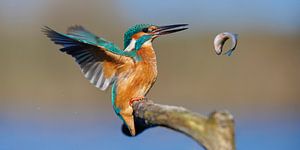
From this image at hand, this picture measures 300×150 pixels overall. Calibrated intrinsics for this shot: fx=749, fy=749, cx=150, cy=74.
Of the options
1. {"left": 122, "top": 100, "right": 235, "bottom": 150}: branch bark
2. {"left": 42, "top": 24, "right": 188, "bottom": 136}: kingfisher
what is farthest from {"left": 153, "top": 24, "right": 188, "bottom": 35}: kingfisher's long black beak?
{"left": 122, "top": 100, "right": 235, "bottom": 150}: branch bark

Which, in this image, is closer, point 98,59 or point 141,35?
point 98,59

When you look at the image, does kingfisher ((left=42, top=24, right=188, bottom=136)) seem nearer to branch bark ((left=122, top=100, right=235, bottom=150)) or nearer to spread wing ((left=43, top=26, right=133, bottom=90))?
spread wing ((left=43, top=26, right=133, bottom=90))

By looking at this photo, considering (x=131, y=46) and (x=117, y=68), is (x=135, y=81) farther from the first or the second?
(x=131, y=46)

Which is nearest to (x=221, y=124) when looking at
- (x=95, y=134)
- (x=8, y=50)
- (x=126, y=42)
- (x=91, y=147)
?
(x=126, y=42)

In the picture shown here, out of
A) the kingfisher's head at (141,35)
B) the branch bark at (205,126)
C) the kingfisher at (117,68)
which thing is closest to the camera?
the branch bark at (205,126)

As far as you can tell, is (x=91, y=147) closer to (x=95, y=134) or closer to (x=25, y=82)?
(x=95, y=134)

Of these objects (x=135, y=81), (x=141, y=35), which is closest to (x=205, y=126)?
(x=135, y=81)

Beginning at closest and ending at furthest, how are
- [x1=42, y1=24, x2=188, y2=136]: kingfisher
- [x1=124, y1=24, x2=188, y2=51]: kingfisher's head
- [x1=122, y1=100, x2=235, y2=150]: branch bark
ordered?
[x1=122, y1=100, x2=235, y2=150]: branch bark, [x1=42, y1=24, x2=188, y2=136]: kingfisher, [x1=124, y1=24, x2=188, y2=51]: kingfisher's head

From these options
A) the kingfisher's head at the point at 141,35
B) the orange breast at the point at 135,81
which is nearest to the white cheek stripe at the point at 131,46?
the kingfisher's head at the point at 141,35

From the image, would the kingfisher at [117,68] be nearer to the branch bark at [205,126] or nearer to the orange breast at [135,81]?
the orange breast at [135,81]

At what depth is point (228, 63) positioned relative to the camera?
1049 cm

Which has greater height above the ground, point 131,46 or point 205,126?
point 131,46

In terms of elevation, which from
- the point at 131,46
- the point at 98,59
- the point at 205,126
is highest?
the point at 131,46

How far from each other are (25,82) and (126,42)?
7.01 m
